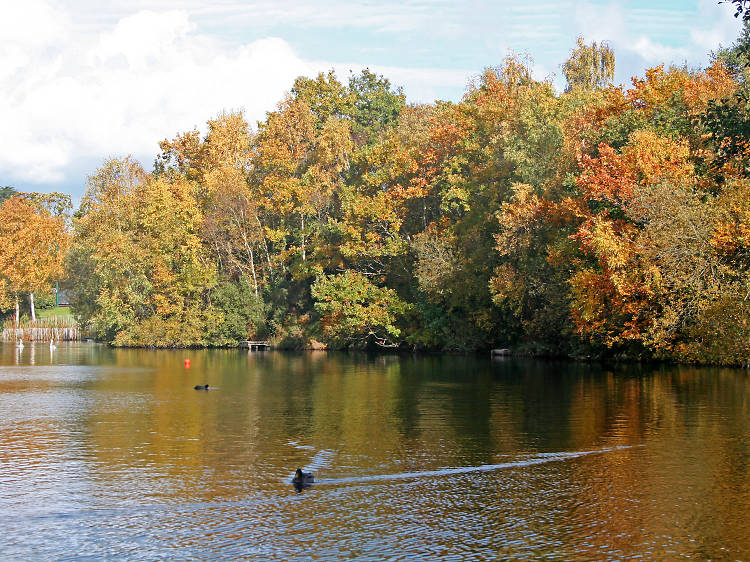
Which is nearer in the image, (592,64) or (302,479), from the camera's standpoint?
(302,479)

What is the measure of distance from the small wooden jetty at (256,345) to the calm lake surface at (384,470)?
39.4m

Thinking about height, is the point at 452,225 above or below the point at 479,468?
above

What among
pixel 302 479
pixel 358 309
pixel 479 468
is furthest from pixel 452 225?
pixel 302 479

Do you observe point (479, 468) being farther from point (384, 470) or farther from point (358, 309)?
point (358, 309)

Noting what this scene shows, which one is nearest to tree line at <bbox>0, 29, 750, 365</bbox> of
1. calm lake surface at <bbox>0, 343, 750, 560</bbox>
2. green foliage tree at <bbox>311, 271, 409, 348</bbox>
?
green foliage tree at <bbox>311, 271, 409, 348</bbox>

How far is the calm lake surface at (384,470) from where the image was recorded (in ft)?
60.1

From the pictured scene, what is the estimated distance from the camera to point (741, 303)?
4575cm

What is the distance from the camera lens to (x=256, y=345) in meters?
87.8

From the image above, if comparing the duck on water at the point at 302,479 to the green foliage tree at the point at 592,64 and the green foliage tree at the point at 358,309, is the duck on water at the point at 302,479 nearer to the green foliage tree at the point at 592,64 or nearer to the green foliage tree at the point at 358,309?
the green foliage tree at the point at 358,309

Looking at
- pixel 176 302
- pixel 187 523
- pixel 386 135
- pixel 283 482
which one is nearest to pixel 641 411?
pixel 283 482

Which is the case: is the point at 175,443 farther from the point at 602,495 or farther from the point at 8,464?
the point at 602,495

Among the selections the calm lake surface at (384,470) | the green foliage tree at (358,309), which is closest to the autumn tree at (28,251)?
the green foliage tree at (358,309)

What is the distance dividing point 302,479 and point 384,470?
9.80 ft

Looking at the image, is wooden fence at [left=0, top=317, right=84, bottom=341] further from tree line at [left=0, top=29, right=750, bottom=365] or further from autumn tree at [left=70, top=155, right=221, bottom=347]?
autumn tree at [left=70, top=155, right=221, bottom=347]
